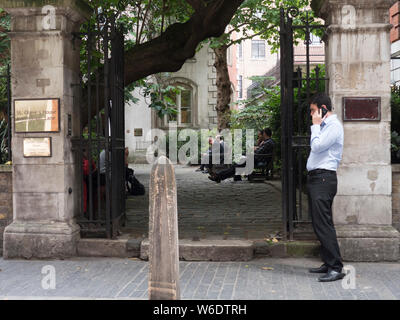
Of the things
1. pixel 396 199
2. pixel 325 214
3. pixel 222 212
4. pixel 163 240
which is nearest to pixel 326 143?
pixel 325 214

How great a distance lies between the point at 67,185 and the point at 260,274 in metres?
3.01

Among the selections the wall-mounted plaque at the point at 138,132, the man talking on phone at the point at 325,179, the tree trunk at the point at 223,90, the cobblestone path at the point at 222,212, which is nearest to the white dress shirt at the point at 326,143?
the man talking on phone at the point at 325,179

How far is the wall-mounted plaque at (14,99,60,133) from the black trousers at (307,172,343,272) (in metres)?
3.61

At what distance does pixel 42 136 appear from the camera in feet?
22.9

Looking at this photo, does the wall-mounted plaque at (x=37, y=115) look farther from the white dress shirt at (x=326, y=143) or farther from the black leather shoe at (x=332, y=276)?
the black leather shoe at (x=332, y=276)

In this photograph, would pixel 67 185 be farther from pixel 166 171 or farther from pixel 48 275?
pixel 166 171

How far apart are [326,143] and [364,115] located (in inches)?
50.9

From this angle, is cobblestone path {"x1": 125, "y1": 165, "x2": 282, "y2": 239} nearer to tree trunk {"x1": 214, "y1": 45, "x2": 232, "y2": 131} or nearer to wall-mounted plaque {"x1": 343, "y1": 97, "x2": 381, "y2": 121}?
wall-mounted plaque {"x1": 343, "y1": 97, "x2": 381, "y2": 121}

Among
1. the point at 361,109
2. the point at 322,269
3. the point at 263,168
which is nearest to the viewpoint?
the point at 322,269

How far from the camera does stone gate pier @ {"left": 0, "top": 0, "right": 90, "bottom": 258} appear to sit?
271 inches

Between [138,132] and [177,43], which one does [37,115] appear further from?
[138,132]

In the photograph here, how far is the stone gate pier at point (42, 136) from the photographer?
6887mm

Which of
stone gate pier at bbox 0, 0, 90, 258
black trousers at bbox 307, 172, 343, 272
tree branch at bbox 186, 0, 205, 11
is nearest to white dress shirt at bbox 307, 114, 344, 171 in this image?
black trousers at bbox 307, 172, 343, 272

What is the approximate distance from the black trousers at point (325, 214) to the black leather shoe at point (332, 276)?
2.7 inches
